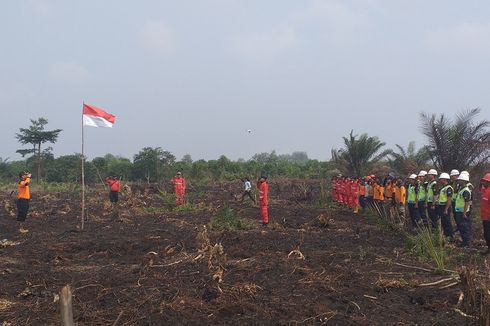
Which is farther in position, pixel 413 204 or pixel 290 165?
pixel 290 165

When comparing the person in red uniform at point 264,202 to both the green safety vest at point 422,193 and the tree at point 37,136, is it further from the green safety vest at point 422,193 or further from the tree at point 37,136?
the tree at point 37,136

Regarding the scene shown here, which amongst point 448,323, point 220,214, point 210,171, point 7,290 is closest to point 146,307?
point 7,290

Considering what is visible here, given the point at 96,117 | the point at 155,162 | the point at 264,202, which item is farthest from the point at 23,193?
the point at 155,162

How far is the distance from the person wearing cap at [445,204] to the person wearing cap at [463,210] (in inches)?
23.3

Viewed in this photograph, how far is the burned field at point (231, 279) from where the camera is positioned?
5.63 meters

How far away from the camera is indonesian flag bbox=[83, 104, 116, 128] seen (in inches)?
530

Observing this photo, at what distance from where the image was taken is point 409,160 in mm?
20203

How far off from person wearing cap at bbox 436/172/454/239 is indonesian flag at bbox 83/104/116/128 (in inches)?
370

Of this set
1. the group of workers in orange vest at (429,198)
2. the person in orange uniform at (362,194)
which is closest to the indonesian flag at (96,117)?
the group of workers in orange vest at (429,198)

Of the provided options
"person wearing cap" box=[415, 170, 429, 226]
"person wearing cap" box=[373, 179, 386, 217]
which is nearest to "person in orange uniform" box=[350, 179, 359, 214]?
"person wearing cap" box=[373, 179, 386, 217]

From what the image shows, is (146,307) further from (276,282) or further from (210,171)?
(210,171)

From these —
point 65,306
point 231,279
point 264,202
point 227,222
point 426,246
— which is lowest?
point 231,279

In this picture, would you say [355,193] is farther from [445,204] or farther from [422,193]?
[445,204]

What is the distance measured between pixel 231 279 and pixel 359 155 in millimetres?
18137
